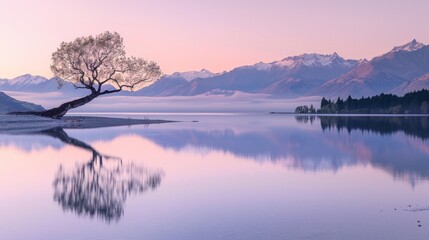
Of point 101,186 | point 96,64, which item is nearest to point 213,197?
point 101,186

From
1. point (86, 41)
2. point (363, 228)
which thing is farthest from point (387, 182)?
point (86, 41)

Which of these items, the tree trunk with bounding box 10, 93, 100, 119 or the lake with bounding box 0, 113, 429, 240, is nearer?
the lake with bounding box 0, 113, 429, 240

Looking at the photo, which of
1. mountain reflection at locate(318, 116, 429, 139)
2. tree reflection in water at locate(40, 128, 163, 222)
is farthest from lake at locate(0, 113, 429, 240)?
mountain reflection at locate(318, 116, 429, 139)

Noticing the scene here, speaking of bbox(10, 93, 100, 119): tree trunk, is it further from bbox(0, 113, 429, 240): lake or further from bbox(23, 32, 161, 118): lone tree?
bbox(0, 113, 429, 240): lake

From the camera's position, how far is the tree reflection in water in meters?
15.9

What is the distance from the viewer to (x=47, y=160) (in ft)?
96.5

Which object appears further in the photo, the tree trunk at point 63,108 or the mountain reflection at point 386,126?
the tree trunk at point 63,108

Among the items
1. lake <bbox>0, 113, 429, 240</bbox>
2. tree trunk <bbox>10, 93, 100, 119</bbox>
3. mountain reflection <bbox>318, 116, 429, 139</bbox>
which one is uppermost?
tree trunk <bbox>10, 93, 100, 119</bbox>

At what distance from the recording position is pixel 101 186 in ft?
66.4

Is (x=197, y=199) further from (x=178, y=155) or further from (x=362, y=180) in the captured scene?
(x=178, y=155)

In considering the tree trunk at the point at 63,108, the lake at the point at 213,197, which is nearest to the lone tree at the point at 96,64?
the tree trunk at the point at 63,108

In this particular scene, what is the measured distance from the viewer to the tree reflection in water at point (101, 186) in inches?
624

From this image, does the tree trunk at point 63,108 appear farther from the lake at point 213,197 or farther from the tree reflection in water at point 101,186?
the tree reflection in water at point 101,186

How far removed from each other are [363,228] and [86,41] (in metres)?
72.2
